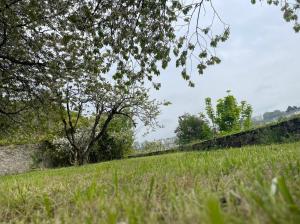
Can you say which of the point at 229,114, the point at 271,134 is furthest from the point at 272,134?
the point at 229,114

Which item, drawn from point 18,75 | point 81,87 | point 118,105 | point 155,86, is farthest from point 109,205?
point 118,105

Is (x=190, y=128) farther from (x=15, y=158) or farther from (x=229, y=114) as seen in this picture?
(x=15, y=158)

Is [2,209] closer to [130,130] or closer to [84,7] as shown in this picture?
[84,7]

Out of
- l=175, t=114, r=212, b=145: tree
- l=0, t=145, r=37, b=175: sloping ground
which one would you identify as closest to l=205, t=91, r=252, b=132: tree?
l=175, t=114, r=212, b=145: tree

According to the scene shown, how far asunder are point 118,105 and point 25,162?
855cm

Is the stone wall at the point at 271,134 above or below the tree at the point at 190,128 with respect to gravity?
Result: below

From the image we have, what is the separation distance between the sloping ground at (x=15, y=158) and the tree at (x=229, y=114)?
49.1 feet

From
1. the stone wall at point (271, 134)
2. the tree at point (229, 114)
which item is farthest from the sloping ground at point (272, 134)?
the tree at point (229, 114)

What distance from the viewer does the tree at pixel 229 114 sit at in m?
28.7

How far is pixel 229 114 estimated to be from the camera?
28.6 metres

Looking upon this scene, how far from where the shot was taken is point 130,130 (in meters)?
29.8

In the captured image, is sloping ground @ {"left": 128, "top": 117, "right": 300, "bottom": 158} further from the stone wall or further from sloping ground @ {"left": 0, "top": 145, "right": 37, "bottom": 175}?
sloping ground @ {"left": 0, "top": 145, "right": 37, "bottom": 175}

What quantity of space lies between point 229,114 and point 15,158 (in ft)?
56.7

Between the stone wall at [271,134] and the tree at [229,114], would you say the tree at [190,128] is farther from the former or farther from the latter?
the stone wall at [271,134]
